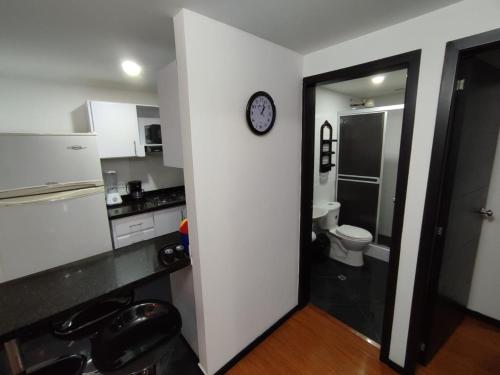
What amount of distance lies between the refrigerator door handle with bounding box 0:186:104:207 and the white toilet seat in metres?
2.65

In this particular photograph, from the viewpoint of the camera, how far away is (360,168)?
10.3ft

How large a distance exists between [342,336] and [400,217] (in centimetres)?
115

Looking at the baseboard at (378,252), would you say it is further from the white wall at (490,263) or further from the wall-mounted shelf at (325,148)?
Result: the wall-mounted shelf at (325,148)

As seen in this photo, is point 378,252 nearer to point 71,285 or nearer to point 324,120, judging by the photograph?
point 324,120

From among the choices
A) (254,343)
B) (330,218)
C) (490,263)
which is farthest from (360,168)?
(254,343)

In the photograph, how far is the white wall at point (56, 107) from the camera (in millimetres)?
2248

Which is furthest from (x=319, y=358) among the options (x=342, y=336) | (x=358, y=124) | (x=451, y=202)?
(x=358, y=124)

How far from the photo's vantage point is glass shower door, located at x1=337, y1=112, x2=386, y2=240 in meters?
2.96

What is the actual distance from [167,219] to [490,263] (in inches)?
125

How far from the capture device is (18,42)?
150 centimetres

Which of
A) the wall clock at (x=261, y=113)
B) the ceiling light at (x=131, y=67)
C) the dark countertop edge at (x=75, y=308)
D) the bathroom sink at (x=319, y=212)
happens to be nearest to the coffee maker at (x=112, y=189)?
the ceiling light at (x=131, y=67)

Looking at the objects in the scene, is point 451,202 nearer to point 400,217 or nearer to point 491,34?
point 400,217

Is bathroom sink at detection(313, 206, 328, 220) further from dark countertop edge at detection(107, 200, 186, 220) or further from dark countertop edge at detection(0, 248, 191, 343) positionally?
dark countertop edge at detection(0, 248, 191, 343)

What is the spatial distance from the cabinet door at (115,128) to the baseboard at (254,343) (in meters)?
2.29
